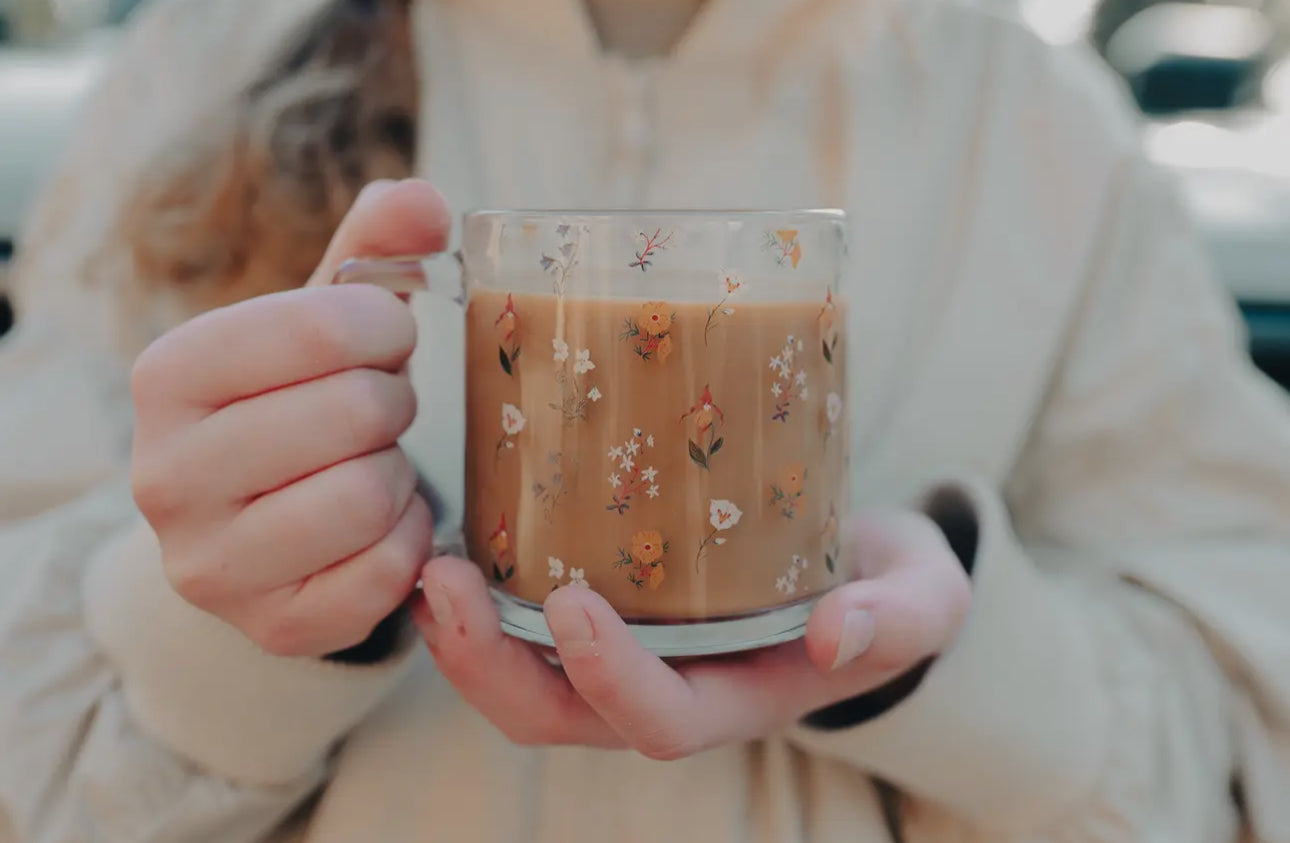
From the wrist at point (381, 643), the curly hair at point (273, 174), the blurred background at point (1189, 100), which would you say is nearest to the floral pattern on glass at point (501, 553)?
the wrist at point (381, 643)

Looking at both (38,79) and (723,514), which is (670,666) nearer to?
(723,514)

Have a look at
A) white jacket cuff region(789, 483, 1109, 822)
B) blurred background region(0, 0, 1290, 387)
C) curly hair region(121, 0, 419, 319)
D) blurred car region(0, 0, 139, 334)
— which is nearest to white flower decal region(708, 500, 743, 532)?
white jacket cuff region(789, 483, 1109, 822)

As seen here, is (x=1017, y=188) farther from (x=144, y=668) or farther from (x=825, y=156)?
(x=144, y=668)

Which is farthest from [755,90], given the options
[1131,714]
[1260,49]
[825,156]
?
[1260,49]

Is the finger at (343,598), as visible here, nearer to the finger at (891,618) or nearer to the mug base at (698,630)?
the mug base at (698,630)

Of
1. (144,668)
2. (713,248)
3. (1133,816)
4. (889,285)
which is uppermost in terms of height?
(713,248)
